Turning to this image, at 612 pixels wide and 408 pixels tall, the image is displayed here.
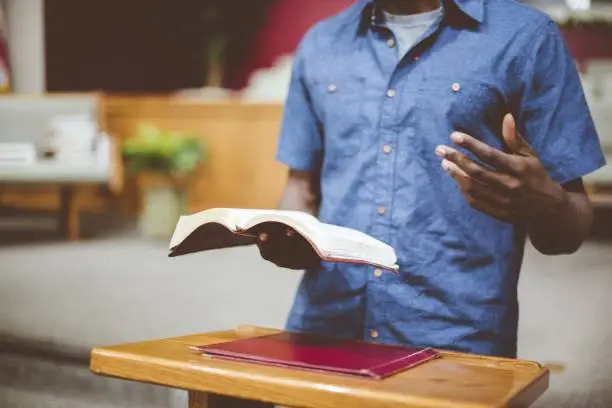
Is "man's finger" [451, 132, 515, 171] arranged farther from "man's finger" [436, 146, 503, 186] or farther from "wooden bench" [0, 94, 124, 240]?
"wooden bench" [0, 94, 124, 240]

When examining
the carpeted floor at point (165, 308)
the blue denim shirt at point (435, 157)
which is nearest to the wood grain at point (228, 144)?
the carpeted floor at point (165, 308)

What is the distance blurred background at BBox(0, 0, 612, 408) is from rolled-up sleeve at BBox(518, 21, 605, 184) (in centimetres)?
109

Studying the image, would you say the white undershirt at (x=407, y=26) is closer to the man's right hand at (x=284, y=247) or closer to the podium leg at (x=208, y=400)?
the man's right hand at (x=284, y=247)

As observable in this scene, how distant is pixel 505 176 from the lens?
0.94 m

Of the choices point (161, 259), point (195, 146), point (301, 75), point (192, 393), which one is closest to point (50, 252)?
point (161, 259)

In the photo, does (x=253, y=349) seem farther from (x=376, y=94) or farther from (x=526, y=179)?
(x=376, y=94)

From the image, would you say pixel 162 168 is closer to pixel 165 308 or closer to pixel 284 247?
pixel 165 308

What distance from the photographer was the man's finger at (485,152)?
90 cm

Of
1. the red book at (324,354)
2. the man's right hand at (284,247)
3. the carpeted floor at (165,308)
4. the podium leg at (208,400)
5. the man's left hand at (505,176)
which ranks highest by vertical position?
the man's left hand at (505,176)

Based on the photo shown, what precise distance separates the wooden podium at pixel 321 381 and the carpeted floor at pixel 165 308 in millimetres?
1271

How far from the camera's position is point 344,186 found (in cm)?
126

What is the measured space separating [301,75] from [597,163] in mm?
473

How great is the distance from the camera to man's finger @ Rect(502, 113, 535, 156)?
0.93 metres

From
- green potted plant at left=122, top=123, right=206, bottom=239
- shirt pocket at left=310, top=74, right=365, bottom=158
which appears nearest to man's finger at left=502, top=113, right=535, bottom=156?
shirt pocket at left=310, top=74, right=365, bottom=158
